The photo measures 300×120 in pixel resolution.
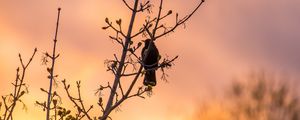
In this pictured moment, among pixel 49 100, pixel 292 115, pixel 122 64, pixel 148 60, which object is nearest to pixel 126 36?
pixel 122 64

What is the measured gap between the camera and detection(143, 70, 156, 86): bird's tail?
577 centimetres

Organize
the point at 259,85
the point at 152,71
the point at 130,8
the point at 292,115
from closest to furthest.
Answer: the point at 130,8, the point at 152,71, the point at 292,115, the point at 259,85

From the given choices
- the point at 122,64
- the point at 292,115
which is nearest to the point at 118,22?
the point at 122,64

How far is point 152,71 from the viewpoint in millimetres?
5855

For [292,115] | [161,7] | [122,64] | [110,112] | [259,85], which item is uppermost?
[259,85]

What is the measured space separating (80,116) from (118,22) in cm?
103

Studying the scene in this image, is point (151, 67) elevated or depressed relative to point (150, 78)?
elevated

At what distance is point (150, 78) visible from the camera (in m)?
5.81

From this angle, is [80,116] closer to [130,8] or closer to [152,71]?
[152,71]

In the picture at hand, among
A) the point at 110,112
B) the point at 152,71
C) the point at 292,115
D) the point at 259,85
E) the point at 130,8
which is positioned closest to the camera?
the point at 110,112

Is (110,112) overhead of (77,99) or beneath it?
beneath

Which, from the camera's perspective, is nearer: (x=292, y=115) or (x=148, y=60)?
(x=148, y=60)

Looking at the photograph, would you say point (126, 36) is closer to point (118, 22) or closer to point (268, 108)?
point (118, 22)

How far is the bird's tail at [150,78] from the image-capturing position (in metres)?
5.77
